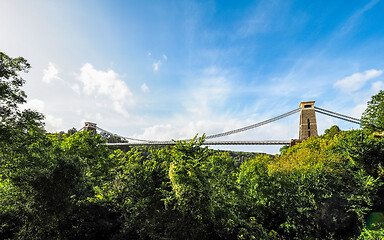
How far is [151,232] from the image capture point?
28.0ft

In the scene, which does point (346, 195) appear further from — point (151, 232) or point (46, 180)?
point (46, 180)

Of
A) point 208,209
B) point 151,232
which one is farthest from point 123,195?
point 208,209

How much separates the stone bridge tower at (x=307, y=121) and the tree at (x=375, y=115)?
1819cm

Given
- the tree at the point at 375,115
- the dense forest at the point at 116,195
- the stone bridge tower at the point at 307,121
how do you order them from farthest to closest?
the stone bridge tower at the point at 307,121
the tree at the point at 375,115
the dense forest at the point at 116,195

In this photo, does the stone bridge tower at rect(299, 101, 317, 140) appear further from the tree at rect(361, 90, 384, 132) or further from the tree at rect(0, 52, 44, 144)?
the tree at rect(0, 52, 44, 144)

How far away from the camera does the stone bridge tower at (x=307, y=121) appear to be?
37.4 meters

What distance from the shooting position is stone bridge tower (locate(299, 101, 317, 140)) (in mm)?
37406

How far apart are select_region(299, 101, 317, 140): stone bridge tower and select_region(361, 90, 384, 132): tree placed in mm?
18191

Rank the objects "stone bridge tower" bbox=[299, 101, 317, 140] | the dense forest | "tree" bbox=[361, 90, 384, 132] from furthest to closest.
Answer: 1. "stone bridge tower" bbox=[299, 101, 317, 140]
2. "tree" bbox=[361, 90, 384, 132]
3. the dense forest

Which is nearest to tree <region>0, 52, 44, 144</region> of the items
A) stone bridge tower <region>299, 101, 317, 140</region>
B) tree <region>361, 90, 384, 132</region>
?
tree <region>361, 90, 384, 132</region>

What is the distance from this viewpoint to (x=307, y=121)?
38438mm

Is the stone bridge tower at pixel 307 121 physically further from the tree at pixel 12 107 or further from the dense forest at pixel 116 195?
the tree at pixel 12 107

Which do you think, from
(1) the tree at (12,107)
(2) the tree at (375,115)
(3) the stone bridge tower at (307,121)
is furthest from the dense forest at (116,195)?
(3) the stone bridge tower at (307,121)

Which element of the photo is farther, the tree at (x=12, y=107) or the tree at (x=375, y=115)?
the tree at (x=375, y=115)
